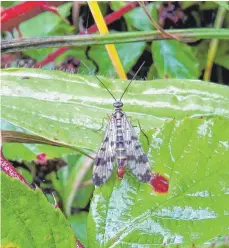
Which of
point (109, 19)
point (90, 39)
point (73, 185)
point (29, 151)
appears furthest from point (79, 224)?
point (109, 19)

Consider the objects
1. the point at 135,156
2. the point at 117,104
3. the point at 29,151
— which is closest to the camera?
the point at 135,156

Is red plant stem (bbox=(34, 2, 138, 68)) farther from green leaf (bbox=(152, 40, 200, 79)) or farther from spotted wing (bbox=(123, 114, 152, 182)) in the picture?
spotted wing (bbox=(123, 114, 152, 182))

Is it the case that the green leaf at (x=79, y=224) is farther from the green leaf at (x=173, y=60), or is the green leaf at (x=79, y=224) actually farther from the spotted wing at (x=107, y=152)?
the green leaf at (x=173, y=60)

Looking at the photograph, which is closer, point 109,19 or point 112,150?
point 112,150

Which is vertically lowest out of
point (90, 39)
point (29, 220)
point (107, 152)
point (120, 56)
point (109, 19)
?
point (29, 220)

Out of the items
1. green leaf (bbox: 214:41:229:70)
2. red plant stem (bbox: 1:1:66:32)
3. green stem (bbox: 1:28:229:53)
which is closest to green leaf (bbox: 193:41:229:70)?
green leaf (bbox: 214:41:229:70)

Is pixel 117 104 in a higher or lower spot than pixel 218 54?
lower

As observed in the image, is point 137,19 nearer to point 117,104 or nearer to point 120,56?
point 120,56

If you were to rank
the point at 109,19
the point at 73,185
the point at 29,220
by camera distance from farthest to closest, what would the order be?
the point at 109,19 → the point at 73,185 → the point at 29,220
